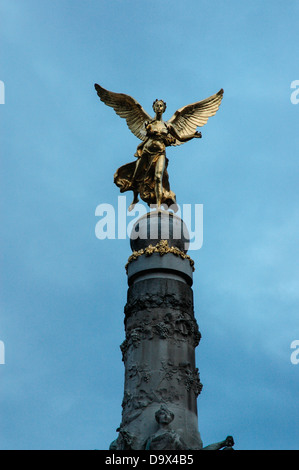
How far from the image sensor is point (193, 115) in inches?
917

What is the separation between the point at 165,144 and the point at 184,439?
10279 millimetres

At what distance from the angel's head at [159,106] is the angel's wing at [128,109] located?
781mm

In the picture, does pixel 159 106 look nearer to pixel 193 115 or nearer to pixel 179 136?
pixel 179 136

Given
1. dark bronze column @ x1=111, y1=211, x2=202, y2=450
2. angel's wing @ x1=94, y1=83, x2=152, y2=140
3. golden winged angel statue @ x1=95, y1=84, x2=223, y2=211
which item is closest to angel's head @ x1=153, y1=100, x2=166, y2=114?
golden winged angel statue @ x1=95, y1=84, x2=223, y2=211

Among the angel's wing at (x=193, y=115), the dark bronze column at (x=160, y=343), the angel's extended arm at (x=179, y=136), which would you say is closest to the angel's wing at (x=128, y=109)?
the angel's wing at (x=193, y=115)

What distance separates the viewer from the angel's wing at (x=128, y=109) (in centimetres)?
2322

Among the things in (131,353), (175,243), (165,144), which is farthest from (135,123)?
(131,353)

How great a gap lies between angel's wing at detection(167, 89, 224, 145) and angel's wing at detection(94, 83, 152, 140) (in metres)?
1.06

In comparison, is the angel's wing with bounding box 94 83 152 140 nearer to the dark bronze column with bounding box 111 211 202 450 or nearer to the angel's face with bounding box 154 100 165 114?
the angel's face with bounding box 154 100 165 114

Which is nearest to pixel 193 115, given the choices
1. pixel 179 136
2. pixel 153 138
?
pixel 179 136

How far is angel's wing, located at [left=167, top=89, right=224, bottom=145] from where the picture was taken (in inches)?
899

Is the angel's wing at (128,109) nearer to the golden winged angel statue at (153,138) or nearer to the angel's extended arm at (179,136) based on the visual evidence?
the golden winged angel statue at (153,138)

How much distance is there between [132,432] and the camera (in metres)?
16.3
